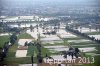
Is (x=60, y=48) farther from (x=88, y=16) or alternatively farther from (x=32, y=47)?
(x=88, y=16)

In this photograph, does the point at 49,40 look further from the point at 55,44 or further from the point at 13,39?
the point at 13,39

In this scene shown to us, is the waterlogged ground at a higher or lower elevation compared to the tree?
lower

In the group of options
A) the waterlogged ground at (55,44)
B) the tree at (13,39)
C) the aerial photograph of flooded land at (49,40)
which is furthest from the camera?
the tree at (13,39)

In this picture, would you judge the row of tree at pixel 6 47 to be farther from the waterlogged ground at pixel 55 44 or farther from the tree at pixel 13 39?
the waterlogged ground at pixel 55 44

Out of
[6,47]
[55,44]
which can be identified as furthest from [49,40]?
[6,47]

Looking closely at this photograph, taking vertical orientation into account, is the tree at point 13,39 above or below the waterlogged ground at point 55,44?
above

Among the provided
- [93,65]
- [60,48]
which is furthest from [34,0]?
[93,65]

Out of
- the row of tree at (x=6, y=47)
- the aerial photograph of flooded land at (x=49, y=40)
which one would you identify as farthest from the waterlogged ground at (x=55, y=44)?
the row of tree at (x=6, y=47)

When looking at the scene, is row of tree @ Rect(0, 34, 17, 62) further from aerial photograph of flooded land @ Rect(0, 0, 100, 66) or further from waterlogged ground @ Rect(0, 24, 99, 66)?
waterlogged ground @ Rect(0, 24, 99, 66)

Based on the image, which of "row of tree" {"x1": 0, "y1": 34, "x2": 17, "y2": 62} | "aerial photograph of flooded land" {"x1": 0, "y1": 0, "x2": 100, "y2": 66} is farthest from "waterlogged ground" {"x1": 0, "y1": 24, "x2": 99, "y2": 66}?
"row of tree" {"x1": 0, "y1": 34, "x2": 17, "y2": 62}
